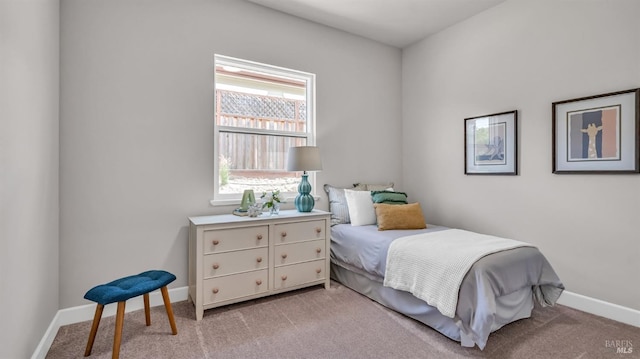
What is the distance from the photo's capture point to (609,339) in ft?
6.80

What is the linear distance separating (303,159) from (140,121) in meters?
1.41

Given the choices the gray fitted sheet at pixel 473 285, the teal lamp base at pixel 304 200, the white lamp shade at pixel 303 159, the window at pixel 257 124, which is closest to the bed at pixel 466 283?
the gray fitted sheet at pixel 473 285

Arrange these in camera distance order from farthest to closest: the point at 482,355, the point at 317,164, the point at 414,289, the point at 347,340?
the point at 317,164 < the point at 414,289 < the point at 347,340 < the point at 482,355

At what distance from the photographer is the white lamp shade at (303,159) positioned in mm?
2960

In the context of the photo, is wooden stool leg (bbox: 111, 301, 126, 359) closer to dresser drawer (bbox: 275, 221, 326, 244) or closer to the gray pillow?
dresser drawer (bbox: 275, 221, 326, 244)

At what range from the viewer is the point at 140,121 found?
8.32 ft

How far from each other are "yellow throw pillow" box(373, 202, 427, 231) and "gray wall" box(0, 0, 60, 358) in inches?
97.7

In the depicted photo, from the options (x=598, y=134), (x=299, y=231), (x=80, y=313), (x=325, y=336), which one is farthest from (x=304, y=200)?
(x=598, y=134)

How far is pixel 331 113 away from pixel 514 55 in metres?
1.89

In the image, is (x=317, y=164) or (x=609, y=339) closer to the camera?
(x=609, y=339)

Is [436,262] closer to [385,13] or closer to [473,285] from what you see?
[473,285]

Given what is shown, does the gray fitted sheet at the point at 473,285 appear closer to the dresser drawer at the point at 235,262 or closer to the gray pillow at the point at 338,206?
the gray pillow at the point at 338,206

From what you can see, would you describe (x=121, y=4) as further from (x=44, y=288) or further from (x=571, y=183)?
(x=571, y=183)

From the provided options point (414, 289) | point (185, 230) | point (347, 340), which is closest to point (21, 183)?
point (185, 230)
